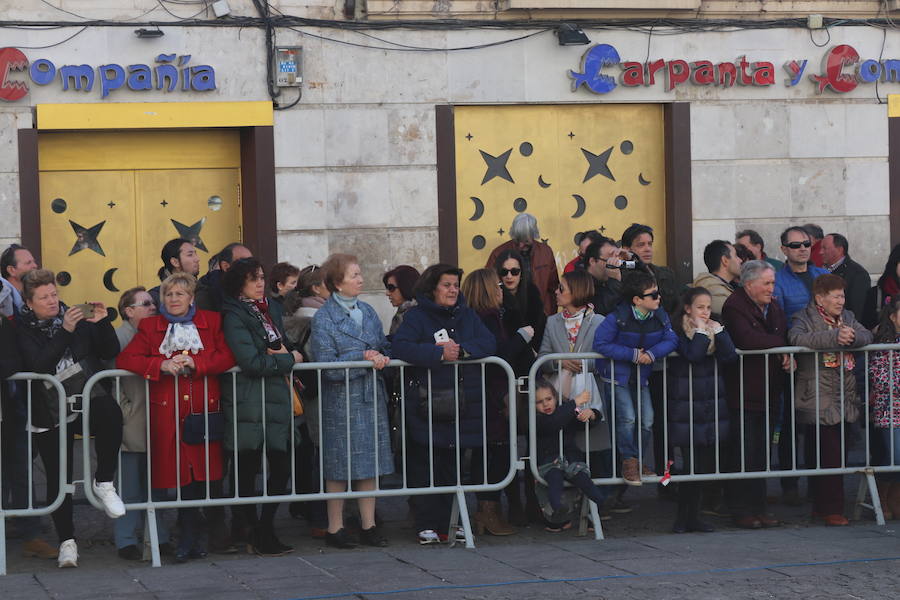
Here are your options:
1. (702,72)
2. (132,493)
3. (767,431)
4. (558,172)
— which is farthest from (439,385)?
(702,72)

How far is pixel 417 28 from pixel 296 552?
627 cm

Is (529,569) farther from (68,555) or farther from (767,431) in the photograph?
(68,555)

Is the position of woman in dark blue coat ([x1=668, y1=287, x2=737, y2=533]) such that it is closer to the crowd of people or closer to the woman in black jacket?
the crowd of people

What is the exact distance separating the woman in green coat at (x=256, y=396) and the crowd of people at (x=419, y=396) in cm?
1

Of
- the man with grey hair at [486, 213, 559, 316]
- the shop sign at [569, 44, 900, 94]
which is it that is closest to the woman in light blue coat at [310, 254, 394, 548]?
the man with grey hair at [486, 213, 559, 316]

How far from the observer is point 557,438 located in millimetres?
9367

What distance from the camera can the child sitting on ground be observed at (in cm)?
913

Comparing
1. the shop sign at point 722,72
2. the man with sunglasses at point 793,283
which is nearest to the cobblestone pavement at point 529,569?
the man with sunglasses at point 793,283

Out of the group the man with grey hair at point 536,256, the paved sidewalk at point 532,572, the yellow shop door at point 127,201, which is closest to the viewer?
the paved sidewalk at point 532,572

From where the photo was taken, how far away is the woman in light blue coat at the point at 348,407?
8992 millimetres

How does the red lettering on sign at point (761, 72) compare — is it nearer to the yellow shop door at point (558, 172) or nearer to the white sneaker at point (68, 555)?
the yellow shop door at point (558, 172)

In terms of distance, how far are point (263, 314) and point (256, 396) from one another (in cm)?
53

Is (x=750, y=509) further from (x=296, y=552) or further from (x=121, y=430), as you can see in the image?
(x=121, y=430)

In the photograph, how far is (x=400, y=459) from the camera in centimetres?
952
